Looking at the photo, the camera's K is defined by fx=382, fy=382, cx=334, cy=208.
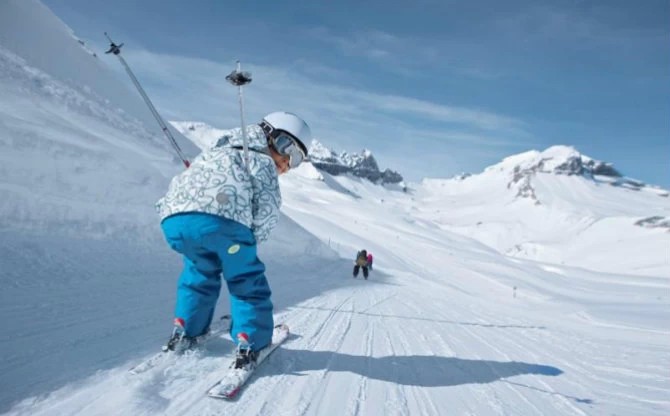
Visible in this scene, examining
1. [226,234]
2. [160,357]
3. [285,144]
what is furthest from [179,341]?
[285,144]

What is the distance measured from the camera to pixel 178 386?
2301mm

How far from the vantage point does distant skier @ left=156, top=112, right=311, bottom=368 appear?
2.65 meters

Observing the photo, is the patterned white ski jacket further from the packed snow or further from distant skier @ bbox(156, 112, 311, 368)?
the packed snow

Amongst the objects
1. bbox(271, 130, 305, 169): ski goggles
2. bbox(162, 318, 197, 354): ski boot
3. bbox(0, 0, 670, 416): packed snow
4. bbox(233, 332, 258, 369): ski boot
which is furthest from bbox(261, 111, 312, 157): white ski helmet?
bbox(0, 0, 670, 416): packed snow

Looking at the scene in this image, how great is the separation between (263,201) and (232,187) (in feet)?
0.85

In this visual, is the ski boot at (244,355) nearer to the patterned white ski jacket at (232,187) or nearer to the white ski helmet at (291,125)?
the patterned white ski jacket at (232,187)

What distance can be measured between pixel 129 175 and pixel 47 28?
1263 cm

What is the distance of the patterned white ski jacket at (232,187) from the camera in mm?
2680

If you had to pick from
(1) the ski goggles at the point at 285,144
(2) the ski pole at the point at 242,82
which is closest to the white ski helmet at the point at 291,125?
(1) the ski goggles at the point at 285,144

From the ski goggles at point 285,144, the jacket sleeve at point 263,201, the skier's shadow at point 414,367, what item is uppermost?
the ski goggles at point 285,144

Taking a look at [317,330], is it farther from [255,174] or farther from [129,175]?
[129,175]

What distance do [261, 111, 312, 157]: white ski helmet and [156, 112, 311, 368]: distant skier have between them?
196mm

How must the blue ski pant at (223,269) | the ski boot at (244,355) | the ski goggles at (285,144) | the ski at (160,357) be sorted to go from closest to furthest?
the ski at (160,357), the ski boot at (244,355), the blue ski pant at (223,269), the ski goggles at (285,144)

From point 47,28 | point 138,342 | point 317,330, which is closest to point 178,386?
point 138,342
